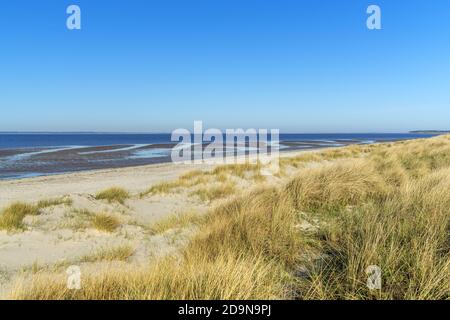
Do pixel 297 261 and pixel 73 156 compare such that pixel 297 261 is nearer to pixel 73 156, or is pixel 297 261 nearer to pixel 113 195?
pixel 113 195

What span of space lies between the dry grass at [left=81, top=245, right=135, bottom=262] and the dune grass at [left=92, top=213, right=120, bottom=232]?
5.56 ft

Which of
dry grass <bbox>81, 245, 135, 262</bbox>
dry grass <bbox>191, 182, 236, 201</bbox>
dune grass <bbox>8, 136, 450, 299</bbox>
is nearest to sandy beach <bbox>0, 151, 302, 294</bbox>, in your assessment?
dry grass <bbox>81, 245, 135, 262</bbox>

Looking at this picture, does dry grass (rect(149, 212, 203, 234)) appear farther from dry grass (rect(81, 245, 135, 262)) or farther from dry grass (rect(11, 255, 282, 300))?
dry grass (rect(11, 255, 282, 300))

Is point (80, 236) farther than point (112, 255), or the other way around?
point (80, 236)

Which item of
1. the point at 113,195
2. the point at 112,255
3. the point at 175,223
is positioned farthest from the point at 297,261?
the point at 113,195

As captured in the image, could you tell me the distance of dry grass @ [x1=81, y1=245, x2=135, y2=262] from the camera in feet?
14.3

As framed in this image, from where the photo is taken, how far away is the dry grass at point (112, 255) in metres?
4.36

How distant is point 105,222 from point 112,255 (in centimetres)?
232

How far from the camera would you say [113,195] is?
9336 millimetres

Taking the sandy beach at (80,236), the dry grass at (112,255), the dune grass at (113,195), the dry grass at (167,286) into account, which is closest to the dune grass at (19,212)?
the sandy beach at (80,236)

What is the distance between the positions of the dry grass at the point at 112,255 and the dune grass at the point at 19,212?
2493 mm

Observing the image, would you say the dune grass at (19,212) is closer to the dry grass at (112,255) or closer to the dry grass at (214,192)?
the dry grass at (112,255)

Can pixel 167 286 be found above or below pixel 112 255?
above
